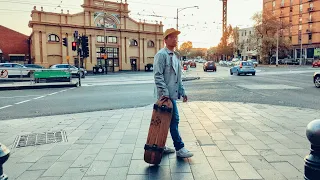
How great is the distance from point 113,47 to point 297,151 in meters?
45.0

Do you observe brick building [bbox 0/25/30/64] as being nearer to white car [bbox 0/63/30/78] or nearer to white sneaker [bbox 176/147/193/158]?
white car [bbox 0/63/30/78]

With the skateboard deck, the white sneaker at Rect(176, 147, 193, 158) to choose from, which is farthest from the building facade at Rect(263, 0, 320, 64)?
the skateboard deck

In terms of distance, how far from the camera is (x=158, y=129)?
353 centimetres

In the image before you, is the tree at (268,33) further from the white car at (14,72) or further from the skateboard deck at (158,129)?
the skateboard deck at (158,129)

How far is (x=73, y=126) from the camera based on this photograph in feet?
20.1

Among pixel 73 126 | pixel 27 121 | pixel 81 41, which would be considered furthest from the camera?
pixel 81 41

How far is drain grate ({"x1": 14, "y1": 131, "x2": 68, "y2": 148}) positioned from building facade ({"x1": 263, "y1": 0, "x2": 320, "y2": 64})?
217ft

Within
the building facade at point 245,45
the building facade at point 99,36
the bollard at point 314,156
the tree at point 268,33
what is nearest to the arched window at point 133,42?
the building facade at point 99,36

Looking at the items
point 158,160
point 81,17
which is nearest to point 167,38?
point 158,160

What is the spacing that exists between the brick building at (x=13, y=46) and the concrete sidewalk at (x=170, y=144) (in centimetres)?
4754

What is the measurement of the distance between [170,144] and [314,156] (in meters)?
2.97

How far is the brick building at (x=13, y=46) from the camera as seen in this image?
47.4 metres

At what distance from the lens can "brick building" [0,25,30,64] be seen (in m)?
47.4

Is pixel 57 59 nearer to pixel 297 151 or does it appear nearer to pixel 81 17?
pixel 81 17
